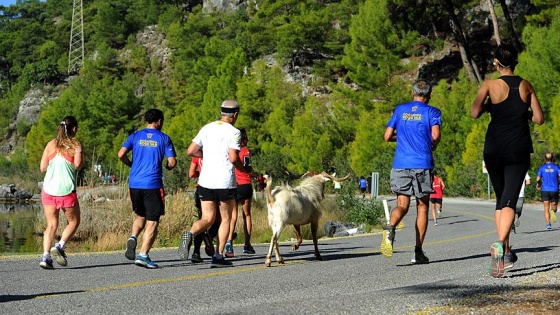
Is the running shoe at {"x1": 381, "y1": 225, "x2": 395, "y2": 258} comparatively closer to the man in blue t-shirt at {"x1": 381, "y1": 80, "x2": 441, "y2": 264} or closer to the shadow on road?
the man in blue t-shirt at {"x1": 381, "y1": 80, "x2": 441, "y2": 264}

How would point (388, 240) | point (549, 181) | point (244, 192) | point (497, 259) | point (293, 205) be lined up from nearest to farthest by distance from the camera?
point (497, 259) < point (388, 240) < point (293, 205) < point (244, 192) < point (549, 181)

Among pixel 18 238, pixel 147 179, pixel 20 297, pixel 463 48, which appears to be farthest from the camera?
pixel 463 48

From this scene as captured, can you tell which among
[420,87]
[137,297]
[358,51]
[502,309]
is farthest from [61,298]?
[358,51]

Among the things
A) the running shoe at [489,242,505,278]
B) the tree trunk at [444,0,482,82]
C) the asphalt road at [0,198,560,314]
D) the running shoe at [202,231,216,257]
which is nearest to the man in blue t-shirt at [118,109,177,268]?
the asphalt road at [0,198,560,314]

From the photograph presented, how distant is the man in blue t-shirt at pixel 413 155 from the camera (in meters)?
10.2

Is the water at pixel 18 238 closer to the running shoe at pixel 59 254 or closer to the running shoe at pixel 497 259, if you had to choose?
the running shoe at pixel 59 254

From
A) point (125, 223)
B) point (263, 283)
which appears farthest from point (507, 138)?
point (125, 223)

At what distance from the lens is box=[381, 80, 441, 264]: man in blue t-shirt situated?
10.2 metres

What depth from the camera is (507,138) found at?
8477 mm

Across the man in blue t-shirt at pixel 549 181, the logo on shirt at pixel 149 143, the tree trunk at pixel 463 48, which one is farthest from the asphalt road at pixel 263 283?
the tree trunk at pixel 463 48

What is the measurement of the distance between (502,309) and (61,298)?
13.6 feet

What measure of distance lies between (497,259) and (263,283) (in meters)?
2.50

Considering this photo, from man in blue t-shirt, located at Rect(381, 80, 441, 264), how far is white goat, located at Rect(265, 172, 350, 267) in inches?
56.1

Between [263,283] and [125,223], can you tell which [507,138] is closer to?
[263,283]
